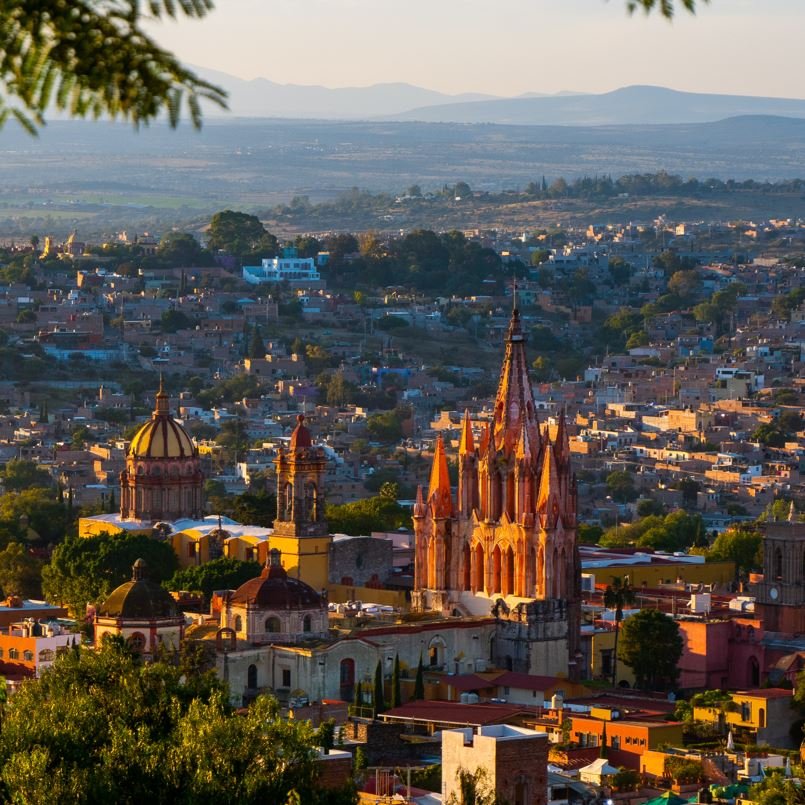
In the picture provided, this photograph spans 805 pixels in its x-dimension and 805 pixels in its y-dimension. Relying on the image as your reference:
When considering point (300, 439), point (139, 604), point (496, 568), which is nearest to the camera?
point (139, 604)

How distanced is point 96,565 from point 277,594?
434 inches

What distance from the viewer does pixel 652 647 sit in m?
56.1

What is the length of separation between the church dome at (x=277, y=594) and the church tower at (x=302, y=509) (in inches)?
318

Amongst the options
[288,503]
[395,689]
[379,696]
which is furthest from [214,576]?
[379,696]

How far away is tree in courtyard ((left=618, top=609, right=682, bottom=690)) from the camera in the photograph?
184 ft

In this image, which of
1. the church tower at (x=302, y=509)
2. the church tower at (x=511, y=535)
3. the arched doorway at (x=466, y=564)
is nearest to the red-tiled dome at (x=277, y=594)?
the church tower at (x=511, y=535)

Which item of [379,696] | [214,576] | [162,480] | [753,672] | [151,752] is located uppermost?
[151,752]

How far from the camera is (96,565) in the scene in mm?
62688

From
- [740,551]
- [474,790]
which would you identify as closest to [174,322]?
[740,551]

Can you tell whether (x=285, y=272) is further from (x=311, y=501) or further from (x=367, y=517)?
(x=311, y=501)

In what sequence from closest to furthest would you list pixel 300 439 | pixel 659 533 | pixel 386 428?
pixel 300 439
pixel 659 533
pixel 386 428

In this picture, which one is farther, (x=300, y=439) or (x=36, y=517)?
(x=36, y=517)

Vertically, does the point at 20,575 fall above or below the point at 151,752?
below

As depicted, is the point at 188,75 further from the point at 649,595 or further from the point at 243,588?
the point at 649,595
